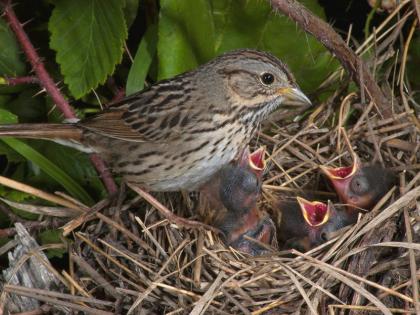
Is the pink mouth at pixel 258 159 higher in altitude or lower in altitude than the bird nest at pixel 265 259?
higher

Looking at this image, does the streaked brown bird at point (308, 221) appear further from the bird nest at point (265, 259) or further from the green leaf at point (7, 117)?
the green leaf at point (7, 117)

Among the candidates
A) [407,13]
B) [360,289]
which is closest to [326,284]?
[360,289]

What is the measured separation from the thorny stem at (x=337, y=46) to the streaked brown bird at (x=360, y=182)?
1.12ft

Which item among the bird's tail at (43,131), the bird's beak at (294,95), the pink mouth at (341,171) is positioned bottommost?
the pink mouth at (341,171)

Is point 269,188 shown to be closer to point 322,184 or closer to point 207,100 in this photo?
point 322,184

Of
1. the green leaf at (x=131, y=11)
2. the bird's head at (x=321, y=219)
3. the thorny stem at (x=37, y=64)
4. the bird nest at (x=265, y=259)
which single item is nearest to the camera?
the bird nest at (x=265, y=259)

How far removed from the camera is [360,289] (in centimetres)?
349

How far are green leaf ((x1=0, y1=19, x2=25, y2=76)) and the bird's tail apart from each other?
1.34ft

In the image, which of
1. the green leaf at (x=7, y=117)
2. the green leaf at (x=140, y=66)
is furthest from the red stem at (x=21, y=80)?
the green leaf at (x=140, y=66)

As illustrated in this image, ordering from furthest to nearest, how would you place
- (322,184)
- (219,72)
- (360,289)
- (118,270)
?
1. (322,184)
2. (219,72)
3. (118,270)
4. (360,289)

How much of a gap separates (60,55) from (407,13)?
1.65 metres

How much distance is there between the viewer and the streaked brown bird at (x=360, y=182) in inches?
159

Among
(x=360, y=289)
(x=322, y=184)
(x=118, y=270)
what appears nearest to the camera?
(x=360, y=289)

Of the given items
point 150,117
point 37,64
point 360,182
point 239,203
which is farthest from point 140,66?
point 360,182
